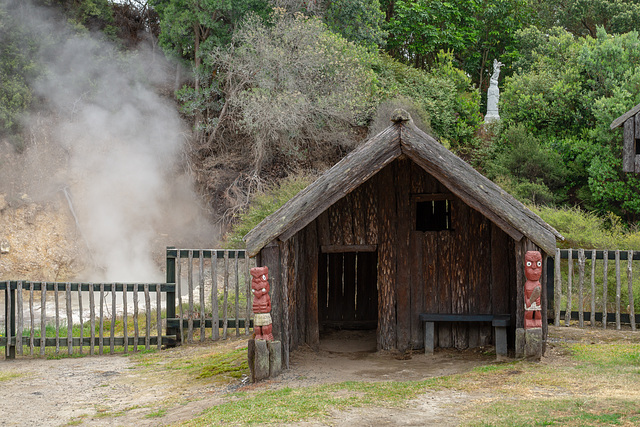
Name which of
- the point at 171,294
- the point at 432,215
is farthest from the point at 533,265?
the point at 171,294

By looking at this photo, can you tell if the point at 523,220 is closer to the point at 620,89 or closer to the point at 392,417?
the point at 392,417

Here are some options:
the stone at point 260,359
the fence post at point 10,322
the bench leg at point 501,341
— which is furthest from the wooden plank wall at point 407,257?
the fence post at point 10,322

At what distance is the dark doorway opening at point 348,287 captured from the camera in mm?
12633

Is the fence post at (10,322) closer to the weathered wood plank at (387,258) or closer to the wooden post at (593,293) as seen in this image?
the weathered wood plank at (387,258)

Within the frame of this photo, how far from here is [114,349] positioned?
12.0 metres

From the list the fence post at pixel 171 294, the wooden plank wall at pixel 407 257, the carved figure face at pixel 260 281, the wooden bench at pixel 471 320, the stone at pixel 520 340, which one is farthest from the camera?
the fence post at pixel 171 294

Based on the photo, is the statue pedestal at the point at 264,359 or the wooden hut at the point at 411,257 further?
the wooden hut at the point at 411,257

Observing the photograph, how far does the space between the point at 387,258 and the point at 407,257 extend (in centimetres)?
31

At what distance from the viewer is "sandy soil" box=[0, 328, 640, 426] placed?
685 centimetres

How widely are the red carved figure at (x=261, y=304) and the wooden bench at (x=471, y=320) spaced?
103 inches

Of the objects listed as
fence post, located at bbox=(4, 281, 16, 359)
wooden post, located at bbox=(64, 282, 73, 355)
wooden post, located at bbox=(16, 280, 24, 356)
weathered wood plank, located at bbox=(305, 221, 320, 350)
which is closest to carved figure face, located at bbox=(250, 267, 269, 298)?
weathered wood plank, located at bbox=(305, 221, 320, 350)

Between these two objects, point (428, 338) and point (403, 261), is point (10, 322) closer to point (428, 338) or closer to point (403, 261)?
point (403, 261)

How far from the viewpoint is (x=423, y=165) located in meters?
8.65

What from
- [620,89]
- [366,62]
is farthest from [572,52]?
[366,62]
